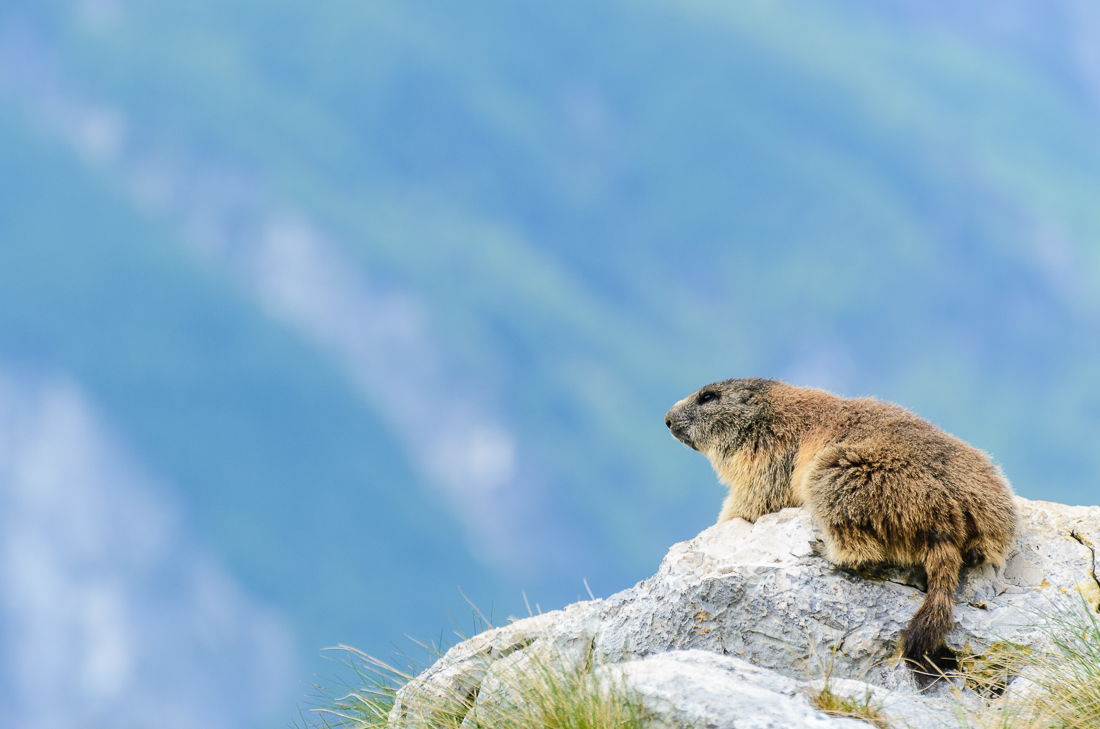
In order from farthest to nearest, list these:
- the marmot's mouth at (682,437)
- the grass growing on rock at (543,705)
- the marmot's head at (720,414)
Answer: the marmot's mouth at (682,437), the marmot's head at (720,414), the grass growing on rock at (543,705)

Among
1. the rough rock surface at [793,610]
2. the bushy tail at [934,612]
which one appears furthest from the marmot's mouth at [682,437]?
the bushy tail at [934,612]

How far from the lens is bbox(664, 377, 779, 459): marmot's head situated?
9.66 meters

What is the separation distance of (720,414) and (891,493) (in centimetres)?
274

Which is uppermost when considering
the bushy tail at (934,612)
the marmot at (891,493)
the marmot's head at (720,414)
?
the marmot's head at (720,414)

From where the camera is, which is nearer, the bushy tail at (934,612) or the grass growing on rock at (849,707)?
the grass growing on rock at (849,707)

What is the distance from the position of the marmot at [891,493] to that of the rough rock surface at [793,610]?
0.23 metres

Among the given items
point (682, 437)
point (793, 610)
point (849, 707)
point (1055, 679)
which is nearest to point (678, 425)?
point (682, 437)

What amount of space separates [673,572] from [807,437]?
2108 mm

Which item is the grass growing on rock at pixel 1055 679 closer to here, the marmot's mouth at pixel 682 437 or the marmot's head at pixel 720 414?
the marmot's head at pixel 720 414

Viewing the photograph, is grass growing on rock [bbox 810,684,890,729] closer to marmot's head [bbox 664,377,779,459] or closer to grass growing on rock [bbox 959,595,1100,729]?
grass growing on rock [bbox 959,595,1100,729]

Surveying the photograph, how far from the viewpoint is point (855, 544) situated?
24.6 feet

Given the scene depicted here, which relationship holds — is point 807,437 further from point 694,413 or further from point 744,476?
point 694,413

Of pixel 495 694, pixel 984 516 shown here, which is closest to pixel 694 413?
pixel 984 516

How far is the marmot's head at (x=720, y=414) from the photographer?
31.7 ft
